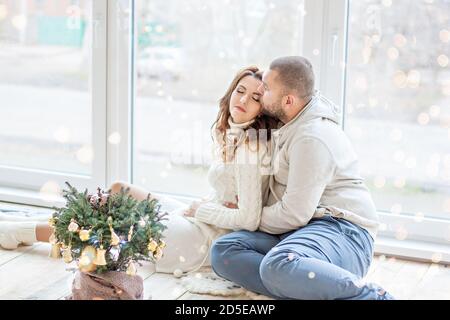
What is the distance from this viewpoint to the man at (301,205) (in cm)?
266

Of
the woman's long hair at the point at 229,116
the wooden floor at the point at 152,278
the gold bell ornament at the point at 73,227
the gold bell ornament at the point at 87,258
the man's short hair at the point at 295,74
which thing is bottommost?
the wooden floor at the point at 152,278

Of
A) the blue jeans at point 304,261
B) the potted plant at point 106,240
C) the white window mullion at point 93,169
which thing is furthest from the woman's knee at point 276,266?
the white window mullion at point 93,169

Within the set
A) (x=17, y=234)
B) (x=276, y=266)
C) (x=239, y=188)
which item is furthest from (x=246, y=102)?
(x=17, y=234)

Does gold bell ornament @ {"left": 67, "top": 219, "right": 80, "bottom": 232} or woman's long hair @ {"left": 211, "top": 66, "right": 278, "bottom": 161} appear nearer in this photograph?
gold bell ornament @ {"left": 67, "top": 219, "right": 80, "bottom": 232}

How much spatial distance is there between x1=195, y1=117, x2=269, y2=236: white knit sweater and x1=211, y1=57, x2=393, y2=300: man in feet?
0.12

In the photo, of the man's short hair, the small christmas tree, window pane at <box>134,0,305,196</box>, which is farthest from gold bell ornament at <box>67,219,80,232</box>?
window pane at <box>134,0,305,196</box>

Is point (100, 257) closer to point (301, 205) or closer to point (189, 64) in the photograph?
point (301, 205)

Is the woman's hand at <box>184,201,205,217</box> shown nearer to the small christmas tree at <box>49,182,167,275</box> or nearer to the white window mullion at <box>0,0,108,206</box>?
the small christmas tree at <box>49,182,167,275</box>

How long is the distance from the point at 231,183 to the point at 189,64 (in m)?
0.78

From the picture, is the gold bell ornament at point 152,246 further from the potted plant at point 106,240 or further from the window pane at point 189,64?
the window pane at point 189,64

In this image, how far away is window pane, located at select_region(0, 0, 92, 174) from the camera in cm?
370

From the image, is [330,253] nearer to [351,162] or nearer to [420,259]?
[351,162]

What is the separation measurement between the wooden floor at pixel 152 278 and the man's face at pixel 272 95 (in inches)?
24.5

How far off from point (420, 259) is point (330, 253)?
682mm
